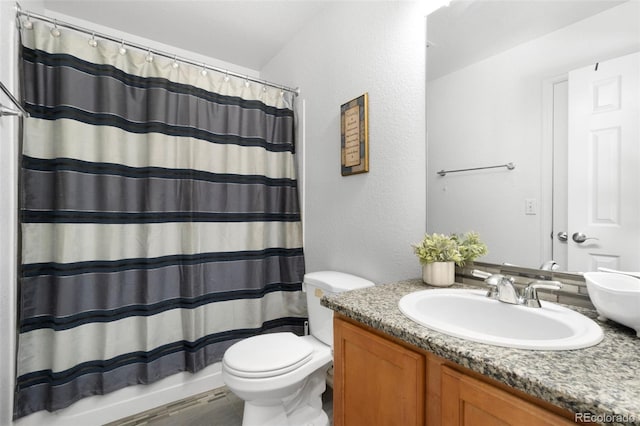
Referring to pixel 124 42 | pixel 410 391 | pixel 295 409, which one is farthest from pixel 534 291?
pixel 124 42

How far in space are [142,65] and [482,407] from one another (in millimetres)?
2119

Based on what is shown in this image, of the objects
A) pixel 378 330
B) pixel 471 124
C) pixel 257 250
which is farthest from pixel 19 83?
pixel 471 124

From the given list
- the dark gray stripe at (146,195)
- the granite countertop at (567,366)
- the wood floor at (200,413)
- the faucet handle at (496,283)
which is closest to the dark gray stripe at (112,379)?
the wood floor at (200,413)

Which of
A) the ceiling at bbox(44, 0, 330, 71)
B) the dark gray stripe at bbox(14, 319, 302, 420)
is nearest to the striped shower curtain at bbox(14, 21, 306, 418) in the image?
the dark gray stripe at bbox(14, 319, 302, 420)

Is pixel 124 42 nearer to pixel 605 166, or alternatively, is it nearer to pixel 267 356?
pixel 267 356

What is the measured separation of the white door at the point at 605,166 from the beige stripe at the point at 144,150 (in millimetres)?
1608

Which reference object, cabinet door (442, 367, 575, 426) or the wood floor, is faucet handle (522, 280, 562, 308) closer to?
cabinet door (442, 367, 575, 426)

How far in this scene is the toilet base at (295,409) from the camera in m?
1.35

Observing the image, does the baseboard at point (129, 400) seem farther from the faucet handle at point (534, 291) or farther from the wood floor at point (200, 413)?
the faucet handle at point (534, 291)

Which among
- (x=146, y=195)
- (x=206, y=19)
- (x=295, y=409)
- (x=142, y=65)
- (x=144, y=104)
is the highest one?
(x=206, y=19)

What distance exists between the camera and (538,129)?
1014 mm

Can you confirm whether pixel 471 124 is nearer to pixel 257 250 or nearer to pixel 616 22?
pixel 616 22

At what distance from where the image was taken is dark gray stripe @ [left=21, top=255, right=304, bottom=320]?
1.42m

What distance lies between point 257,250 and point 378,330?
4.22ft
